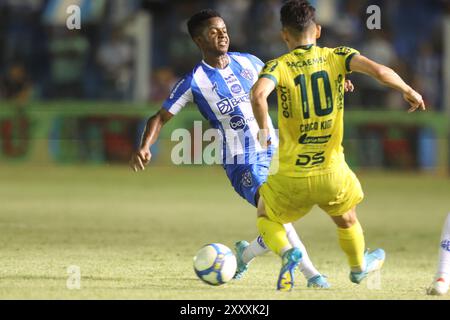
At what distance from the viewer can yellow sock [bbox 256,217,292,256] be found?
7156mm

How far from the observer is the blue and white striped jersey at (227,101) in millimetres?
8305

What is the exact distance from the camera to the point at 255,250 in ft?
26.9

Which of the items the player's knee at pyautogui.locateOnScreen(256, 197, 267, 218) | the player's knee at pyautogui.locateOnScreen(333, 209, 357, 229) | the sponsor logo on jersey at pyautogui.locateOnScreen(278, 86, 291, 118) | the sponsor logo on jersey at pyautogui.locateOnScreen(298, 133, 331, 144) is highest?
the sponsor logo on jersey at pyautogui.locateOnScreen(278, 86, 291, 118)

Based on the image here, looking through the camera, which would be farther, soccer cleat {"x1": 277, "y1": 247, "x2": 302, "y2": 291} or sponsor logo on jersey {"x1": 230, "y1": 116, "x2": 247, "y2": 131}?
sponsor logo on jersey {"x1": 230, "y1": 116, "x2": 247, "y2": 131}

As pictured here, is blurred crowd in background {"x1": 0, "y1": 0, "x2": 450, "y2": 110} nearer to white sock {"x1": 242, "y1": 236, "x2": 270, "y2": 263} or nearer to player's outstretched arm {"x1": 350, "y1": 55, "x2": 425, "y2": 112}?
white sock {"x1": 242, "y1": 236, "x2": 270, "y2": 263}

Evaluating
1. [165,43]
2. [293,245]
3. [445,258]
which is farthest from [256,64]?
[165,43]

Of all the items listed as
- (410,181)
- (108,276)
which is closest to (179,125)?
(410,181)

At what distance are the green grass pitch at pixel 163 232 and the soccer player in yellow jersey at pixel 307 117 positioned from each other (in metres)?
0.64

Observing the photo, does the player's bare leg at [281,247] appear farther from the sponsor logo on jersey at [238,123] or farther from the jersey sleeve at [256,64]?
the jersey sleeve at [256,64]

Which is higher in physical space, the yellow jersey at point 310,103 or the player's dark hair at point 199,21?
the player's dark hair at point 199,21

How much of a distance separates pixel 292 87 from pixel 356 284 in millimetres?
1763

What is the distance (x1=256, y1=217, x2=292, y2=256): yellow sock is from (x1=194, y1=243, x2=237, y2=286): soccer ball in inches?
13.1

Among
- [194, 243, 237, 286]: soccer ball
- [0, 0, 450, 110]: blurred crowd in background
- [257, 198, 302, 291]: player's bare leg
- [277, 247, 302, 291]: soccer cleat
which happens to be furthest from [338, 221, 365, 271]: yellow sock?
A: [0, 0, 450, 110]: blurred crowd in background

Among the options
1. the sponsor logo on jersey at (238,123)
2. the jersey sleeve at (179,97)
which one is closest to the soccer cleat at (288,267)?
the sponsor logo on jersey at (238,123)
